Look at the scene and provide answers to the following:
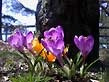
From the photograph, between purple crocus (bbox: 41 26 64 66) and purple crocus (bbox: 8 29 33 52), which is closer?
purple crocus (bbox: 41 26 64 66)

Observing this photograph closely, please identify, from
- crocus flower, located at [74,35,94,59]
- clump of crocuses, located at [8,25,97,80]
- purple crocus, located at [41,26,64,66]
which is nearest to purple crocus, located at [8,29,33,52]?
clump of crocuses, located at [8,25,97,80]

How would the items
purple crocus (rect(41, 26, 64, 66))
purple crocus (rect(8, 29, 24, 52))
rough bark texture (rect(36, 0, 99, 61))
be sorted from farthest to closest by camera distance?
1. rough bark texture (rect(36, 0, 99, 61))
2. purple crocus (rect(8, 29, 24, 52))
3. purple crocus (rect(41, 26, 64, 66))

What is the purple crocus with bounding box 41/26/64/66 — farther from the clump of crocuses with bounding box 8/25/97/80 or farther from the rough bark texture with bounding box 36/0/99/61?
the rough bark texture with bounding box 36/0/99/61

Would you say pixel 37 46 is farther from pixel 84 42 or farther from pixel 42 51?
pixel 84 42

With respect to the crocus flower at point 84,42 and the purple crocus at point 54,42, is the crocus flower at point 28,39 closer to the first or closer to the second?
the purple crocus at point 54,42

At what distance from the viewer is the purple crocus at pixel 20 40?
9.04ft

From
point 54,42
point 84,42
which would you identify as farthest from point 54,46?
point 84,42

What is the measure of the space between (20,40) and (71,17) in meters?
2.19

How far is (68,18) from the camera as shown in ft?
16.1

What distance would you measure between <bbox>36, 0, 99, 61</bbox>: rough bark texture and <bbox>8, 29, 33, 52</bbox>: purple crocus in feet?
6.59

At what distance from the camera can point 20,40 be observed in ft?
9.14

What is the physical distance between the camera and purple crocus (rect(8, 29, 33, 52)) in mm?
2754

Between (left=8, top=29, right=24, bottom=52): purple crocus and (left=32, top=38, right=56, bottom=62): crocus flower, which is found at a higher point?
(left=8, top=29, right=24, bottom=52): purple crocus

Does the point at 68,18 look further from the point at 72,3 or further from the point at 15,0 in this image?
the point at 15,0
